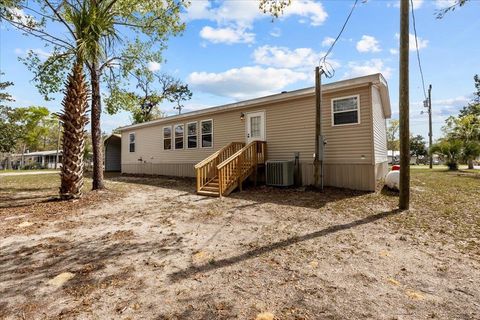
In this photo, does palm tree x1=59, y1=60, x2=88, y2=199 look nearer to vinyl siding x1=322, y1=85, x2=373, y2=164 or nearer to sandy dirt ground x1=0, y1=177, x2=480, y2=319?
sandy dirt ground x1=0, y1=177, x2=480, y2=319

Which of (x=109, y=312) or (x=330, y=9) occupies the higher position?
(x=330, y=9)

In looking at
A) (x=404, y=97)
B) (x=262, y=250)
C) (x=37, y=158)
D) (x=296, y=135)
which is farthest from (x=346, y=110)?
(x=37, y=158)

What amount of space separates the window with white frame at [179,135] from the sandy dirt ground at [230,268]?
8.70 m

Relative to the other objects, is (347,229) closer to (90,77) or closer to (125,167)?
(90,77)

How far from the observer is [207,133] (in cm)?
1300

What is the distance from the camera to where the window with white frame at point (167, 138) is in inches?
591

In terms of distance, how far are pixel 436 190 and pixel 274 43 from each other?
25.4 ft

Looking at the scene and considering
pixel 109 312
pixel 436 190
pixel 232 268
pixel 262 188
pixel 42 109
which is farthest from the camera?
pixel 42 109

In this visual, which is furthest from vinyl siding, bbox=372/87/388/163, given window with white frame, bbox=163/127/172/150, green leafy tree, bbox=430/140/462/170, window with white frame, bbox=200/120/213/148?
green leafy tree, bbox=430/140/462/170

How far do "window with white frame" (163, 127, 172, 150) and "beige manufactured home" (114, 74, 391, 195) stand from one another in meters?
1.56

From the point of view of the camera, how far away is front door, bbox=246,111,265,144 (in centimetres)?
1081

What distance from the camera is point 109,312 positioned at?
7.89ft

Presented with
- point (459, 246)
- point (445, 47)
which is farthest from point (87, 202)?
point (445, 47)

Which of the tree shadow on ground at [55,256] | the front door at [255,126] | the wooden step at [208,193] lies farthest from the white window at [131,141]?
the tree shadow on ground at [55,256]
